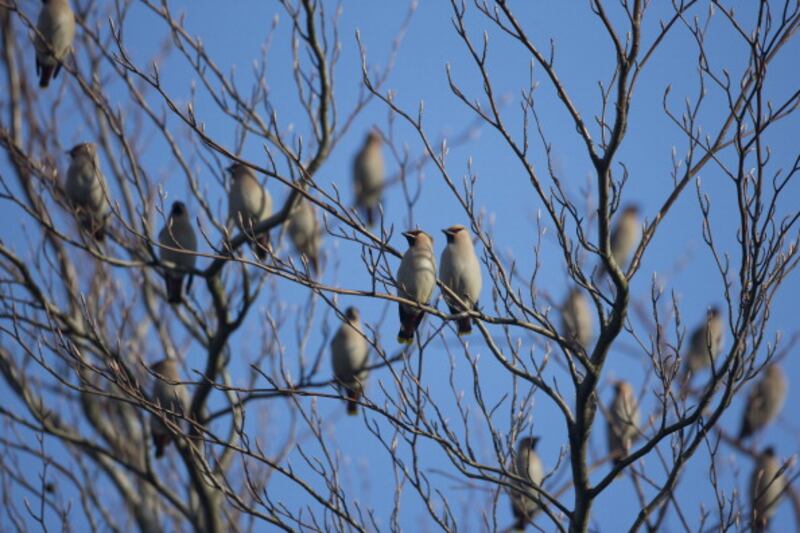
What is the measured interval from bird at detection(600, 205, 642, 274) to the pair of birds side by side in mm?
4945

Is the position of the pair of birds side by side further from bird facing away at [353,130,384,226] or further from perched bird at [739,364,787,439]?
perched bird at [739,364,787,439]

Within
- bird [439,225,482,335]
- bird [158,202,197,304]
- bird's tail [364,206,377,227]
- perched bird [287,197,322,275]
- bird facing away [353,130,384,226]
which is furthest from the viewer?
bird facing away [353,130,384,226]

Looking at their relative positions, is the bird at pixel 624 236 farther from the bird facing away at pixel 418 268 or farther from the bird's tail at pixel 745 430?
the bird facing away at pixel 418 268

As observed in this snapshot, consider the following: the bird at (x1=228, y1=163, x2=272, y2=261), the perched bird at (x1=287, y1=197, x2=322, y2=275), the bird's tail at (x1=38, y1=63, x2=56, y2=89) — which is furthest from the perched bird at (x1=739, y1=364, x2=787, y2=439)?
the bird's tail at (x1=38, y1=63, x2=56, y2=89)

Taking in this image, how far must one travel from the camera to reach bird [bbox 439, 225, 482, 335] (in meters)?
5.20

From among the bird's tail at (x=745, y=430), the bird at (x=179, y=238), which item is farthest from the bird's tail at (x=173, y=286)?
the bird's tail at (x=745, y=430)

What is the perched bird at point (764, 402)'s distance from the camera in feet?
28.8

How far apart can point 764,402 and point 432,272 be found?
16.3 feet

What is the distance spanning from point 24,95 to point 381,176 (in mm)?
2962

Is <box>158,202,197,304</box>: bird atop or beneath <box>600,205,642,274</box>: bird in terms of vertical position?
beneath

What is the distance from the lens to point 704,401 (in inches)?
136

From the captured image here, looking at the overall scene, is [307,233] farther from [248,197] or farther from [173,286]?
[173,286]

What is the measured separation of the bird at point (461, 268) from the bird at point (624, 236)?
16.2 feet

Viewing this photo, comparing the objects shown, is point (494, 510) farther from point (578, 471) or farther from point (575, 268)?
point (575, 268)
